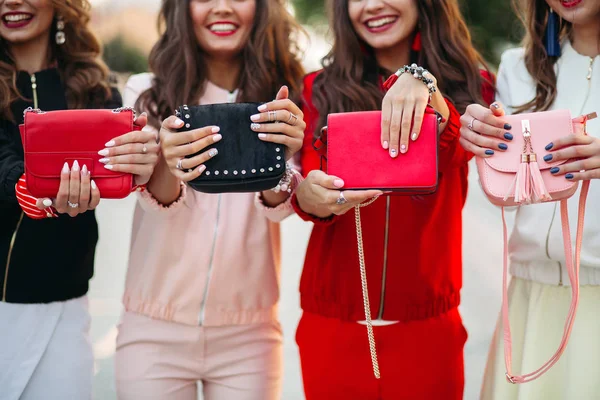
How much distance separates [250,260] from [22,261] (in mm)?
789

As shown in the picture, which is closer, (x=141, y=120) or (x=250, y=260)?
(x=141, y=120)

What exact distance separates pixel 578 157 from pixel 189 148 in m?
1.08

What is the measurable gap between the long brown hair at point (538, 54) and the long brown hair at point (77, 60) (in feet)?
5.04

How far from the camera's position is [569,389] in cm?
230

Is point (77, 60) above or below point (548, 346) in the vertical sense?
above

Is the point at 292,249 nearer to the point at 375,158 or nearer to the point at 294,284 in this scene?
the point at 294,284

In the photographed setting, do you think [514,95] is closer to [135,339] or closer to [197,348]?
[197,348]

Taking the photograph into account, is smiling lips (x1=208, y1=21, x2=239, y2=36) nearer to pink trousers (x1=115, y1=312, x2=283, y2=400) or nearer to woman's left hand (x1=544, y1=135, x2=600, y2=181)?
pink trousers (x1=115, y1=312, x2=283, y2=400)

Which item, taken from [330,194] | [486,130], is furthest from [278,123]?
[486,130]

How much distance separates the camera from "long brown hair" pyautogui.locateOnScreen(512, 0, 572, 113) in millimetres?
2410

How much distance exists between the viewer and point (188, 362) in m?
2.54

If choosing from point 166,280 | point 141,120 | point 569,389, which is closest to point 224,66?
point 141,120

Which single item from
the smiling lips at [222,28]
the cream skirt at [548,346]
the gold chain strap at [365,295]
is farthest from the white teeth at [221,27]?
the cream skirt at [548,346]

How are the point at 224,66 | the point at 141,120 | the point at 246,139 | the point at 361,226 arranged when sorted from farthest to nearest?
1. the point at 224,66
2. the point at 361,226
3. the point at 141,120
4. the point at 246,139
